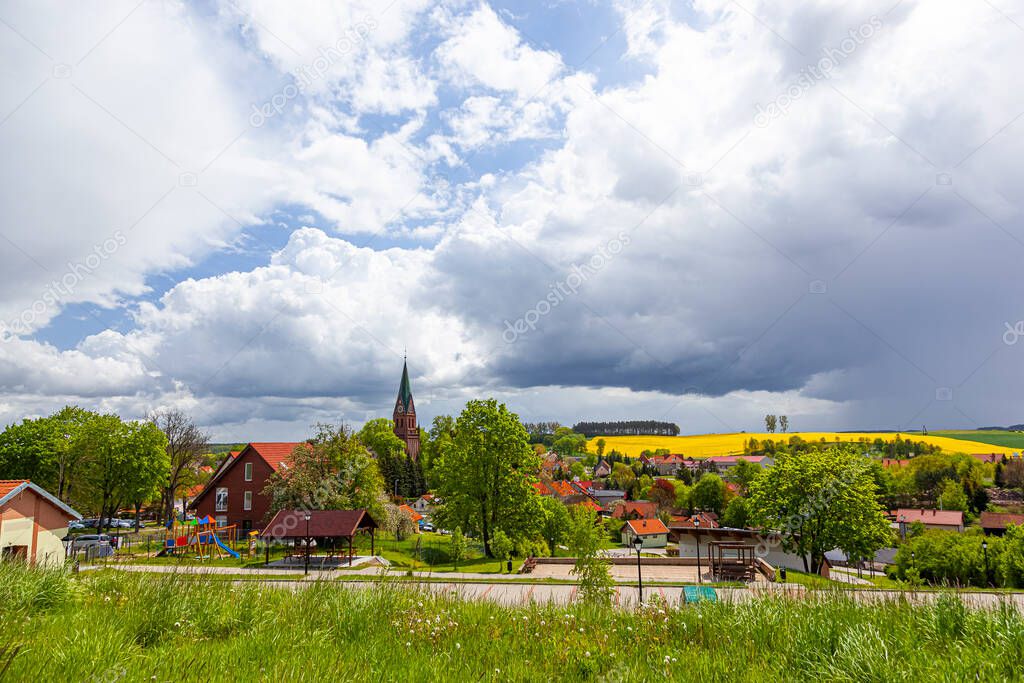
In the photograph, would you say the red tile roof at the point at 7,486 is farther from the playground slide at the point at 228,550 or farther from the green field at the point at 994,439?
the green field at the point at 994,439

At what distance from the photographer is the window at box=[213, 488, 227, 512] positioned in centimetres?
4784

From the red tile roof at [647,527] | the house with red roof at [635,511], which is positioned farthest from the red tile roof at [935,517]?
the house with red roof at [635,511]

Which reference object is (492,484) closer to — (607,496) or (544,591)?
(544,591)

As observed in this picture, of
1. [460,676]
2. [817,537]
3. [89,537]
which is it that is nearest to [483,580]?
[460,676]

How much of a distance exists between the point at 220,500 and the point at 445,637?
158 feet

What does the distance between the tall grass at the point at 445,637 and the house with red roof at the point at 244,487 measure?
3860 centimetres

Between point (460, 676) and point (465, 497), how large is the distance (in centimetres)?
3147

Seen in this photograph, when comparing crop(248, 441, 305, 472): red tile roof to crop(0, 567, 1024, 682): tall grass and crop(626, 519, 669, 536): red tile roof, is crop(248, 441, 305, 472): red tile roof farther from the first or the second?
crop(626, 519, 669, 536): red tile roof

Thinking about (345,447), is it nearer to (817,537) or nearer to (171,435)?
(171,435)

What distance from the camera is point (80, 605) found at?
9219 millimetres

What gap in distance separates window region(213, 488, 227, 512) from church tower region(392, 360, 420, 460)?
7428 cm

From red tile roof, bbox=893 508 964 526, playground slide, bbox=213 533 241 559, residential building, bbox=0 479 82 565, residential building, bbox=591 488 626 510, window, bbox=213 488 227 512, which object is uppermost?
residential building, bbox=0 479 82 565

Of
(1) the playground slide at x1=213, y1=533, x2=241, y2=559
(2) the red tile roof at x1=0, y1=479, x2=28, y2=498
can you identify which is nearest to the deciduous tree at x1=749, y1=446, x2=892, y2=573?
(1) the playground slide at x1=213, y1=533, x2=241, y2=559

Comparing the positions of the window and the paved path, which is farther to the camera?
the window
